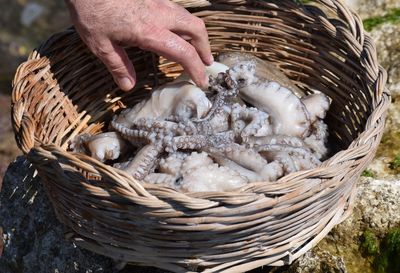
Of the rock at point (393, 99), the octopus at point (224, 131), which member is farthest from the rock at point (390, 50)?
the octopus at point (224, 131)

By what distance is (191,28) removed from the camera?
303 centimetres

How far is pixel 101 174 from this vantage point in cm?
224

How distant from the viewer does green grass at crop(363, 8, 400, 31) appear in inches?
155

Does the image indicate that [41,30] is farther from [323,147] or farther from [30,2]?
[323,147]

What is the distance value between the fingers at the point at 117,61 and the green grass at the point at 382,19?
156 centimetres

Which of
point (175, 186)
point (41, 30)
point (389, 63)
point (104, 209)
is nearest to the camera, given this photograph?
point (104, 209)

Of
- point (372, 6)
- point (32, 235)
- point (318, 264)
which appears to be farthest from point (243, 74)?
point (372, 6)

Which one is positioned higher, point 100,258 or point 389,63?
point 389,63

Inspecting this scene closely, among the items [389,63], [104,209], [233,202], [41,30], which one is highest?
[233,202]

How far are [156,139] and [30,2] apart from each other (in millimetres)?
6654

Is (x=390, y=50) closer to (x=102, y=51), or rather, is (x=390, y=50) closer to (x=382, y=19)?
(x=382, y=19)

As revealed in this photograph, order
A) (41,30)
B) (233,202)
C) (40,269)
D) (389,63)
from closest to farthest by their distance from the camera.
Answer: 1. (233,202)
2. (40,269)
3. (389,63)
4. (41,30)

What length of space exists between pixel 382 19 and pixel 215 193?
7.36 ft

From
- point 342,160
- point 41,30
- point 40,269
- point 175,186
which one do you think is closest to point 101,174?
point 175,186
